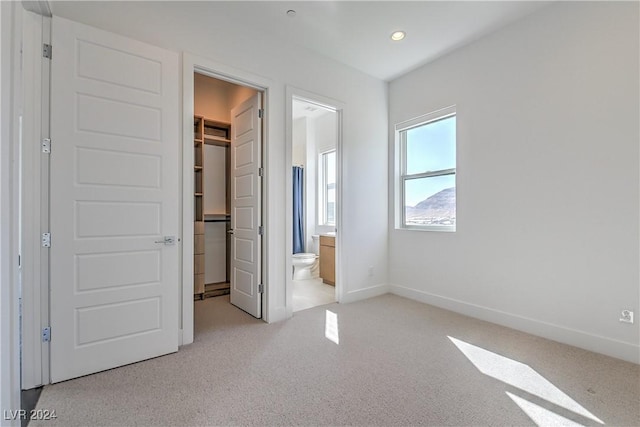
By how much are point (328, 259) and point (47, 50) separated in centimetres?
380

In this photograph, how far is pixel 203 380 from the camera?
6.59 feet

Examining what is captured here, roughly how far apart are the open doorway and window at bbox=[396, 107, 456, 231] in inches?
80.6

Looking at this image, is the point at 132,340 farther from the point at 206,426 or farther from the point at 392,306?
the point at 392,306

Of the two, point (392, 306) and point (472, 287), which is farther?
point (392, 306)

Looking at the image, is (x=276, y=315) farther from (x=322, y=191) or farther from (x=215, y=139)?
(x=322, y=191)

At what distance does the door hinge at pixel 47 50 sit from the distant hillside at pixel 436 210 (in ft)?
12.3

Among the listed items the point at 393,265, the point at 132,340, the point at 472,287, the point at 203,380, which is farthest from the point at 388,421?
the point at 393,265

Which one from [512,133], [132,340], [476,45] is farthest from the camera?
[476,45]

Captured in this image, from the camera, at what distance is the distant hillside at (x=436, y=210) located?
141 inches

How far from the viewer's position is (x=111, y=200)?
2.16 m

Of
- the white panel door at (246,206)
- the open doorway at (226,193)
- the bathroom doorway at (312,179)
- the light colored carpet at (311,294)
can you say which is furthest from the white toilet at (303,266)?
the white panel door at (246,206)

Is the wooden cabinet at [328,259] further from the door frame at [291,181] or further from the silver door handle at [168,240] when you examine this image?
the silver door handle at [168,240]

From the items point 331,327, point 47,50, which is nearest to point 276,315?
point 331,327

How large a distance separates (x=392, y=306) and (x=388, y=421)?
207cm
